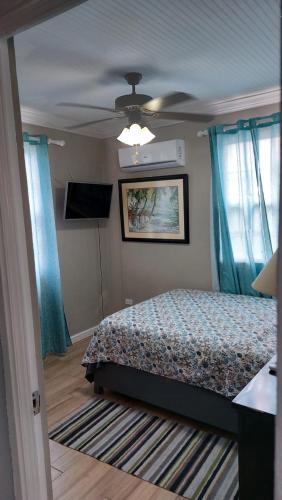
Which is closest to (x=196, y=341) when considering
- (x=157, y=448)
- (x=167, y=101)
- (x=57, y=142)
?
(x=157, y=448)

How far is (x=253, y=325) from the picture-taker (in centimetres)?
260

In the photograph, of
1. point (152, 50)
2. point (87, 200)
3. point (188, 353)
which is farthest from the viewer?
point (87, 200)

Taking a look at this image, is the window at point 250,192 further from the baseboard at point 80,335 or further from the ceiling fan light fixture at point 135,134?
the baseboard at point 80,335

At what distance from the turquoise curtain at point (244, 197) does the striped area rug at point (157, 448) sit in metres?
1.58

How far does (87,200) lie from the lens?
157 inches

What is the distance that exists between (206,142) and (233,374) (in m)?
2.39

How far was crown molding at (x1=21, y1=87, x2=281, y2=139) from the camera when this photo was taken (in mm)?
3180

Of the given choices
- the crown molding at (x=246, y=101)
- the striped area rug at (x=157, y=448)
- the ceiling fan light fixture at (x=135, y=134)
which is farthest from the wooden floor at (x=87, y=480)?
the crown molding at (x=246, y=101)

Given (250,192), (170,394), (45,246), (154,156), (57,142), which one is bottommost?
(170,394)

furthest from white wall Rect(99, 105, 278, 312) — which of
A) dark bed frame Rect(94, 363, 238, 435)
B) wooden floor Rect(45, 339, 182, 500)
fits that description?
wooden floor Rect(45, 339, 182, 500)

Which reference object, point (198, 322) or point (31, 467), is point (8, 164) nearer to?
point (31, 467)

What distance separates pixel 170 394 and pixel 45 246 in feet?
6.22

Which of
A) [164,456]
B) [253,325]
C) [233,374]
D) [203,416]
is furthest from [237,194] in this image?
[164,456]

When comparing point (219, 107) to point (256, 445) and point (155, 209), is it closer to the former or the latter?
point (155, 209)
